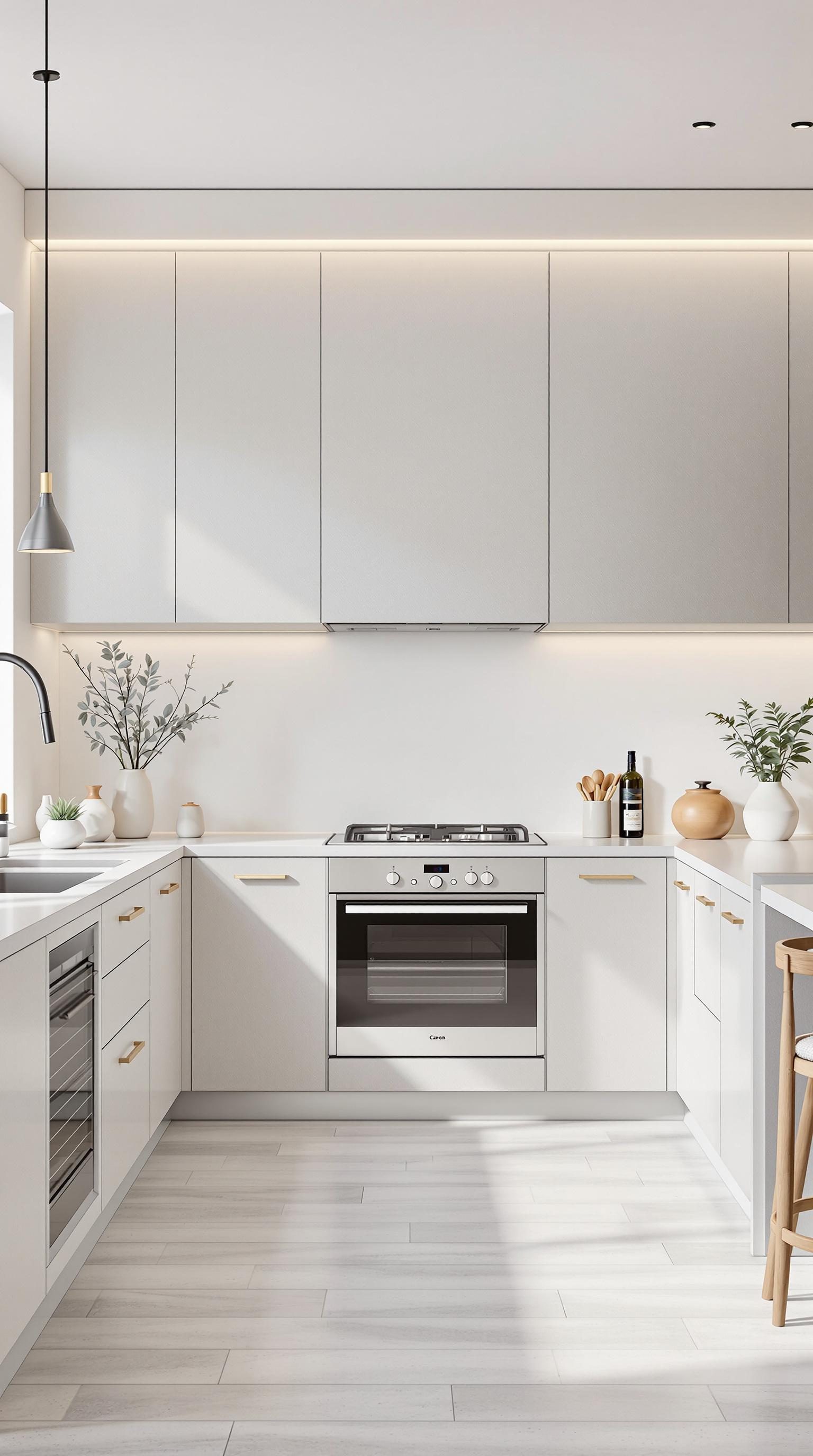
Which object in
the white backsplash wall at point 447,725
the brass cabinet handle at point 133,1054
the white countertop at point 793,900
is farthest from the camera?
the white backsplash wall at point 447,725

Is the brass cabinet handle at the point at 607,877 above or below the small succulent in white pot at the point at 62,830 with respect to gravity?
below

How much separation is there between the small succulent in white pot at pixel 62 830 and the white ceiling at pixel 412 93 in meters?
1.94

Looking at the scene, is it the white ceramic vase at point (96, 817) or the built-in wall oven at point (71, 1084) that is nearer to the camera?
the built-in wall oven at point (71, 1084)

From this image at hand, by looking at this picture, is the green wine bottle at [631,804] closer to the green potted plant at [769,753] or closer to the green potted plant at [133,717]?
the green potted plant at [769,753]

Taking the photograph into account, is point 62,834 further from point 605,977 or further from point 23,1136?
point 605,977

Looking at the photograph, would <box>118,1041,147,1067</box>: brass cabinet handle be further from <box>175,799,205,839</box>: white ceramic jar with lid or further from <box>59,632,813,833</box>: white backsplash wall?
<box>59,632,813,833</box>: white backsplash wall

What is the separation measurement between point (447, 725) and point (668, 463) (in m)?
1.15

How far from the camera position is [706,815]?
12.5ft

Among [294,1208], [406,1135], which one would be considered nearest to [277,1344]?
[294,1208]

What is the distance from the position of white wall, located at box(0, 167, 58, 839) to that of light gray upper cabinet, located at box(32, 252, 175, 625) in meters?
0.08

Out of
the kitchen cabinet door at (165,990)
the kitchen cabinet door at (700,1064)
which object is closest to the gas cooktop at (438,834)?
the kitchen cabinet door at (165,990)

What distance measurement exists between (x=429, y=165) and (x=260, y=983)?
2544 millimetres

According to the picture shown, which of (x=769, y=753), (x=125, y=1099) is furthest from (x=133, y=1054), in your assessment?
(x=769, y=753)

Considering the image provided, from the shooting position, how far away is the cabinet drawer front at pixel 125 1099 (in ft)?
8.82
